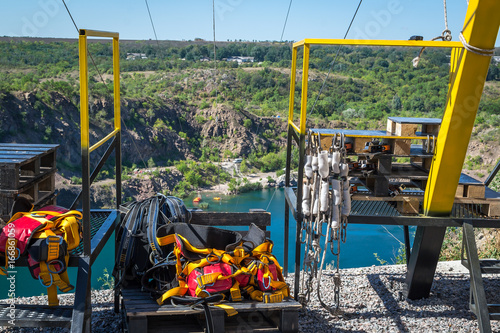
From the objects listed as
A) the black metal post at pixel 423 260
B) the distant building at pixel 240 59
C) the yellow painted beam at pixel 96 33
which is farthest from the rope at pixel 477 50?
the distant building at pixel 240 59

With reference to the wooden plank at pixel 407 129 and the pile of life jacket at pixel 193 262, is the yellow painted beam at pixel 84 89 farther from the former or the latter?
the wooden plank at pixel 407 129

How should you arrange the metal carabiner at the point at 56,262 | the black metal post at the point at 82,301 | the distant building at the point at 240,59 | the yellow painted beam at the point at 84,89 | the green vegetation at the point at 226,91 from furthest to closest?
the distant building at the point at 240,59 < the green vegetation at the point at 226,91 < the metal carabiner at the point at 56,262 < the black metal post at the point at 82,301 < the yellow painted beam at the point at 84,89

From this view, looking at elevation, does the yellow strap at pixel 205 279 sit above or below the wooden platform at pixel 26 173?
below

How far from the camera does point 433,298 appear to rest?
252 inches

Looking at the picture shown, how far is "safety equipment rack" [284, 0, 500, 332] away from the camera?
15.9 ft

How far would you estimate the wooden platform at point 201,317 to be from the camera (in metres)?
4.21

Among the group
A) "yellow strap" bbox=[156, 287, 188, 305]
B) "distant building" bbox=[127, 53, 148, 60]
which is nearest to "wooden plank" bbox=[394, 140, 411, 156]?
"yellow strap" bbox=[156, 287, 188, 305]

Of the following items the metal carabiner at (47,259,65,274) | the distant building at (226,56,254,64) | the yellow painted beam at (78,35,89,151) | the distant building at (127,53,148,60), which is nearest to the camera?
the yellow painted beam at (78,35,89,151)

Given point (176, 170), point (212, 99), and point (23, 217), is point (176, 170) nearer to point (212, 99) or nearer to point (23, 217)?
point (212, 99)

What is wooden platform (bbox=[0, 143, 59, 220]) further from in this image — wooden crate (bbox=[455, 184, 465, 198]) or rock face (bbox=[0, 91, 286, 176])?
rock face (bbox=[0, 91, 286, 176])

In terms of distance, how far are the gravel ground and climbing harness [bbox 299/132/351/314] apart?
537 millimetres

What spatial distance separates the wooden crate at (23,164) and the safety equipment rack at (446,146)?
2.67 meters

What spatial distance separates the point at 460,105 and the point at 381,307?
2628 mm

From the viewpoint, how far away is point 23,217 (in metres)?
4.43
